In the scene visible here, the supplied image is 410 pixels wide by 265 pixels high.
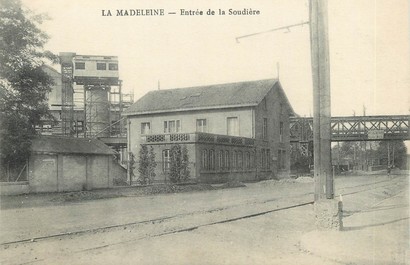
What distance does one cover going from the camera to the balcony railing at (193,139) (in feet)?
92.2

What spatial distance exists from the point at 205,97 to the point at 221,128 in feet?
12.3

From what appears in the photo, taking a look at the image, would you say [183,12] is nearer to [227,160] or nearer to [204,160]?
[204,160]

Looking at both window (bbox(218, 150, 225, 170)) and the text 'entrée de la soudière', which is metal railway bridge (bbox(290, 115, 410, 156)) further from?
the text 'entrée de la soudière'

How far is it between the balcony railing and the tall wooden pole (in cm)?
1860

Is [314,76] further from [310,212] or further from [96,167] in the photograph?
[96,167]

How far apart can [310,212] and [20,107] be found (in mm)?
12089

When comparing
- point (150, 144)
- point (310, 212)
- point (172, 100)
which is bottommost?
point (310, 212)

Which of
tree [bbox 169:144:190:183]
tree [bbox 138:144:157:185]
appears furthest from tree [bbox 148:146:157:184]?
tree [bbox 169:144:190:183]

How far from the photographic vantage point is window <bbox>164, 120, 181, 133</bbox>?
37906mm

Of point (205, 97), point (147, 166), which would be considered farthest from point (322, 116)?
point (205, 97)

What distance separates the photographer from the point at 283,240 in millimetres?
9133

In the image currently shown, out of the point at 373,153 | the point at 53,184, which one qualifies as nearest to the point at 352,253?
the point at 53,184

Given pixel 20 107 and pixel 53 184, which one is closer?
pixel 20 107

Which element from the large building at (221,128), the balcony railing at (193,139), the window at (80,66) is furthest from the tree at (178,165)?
the window at (80,66)
